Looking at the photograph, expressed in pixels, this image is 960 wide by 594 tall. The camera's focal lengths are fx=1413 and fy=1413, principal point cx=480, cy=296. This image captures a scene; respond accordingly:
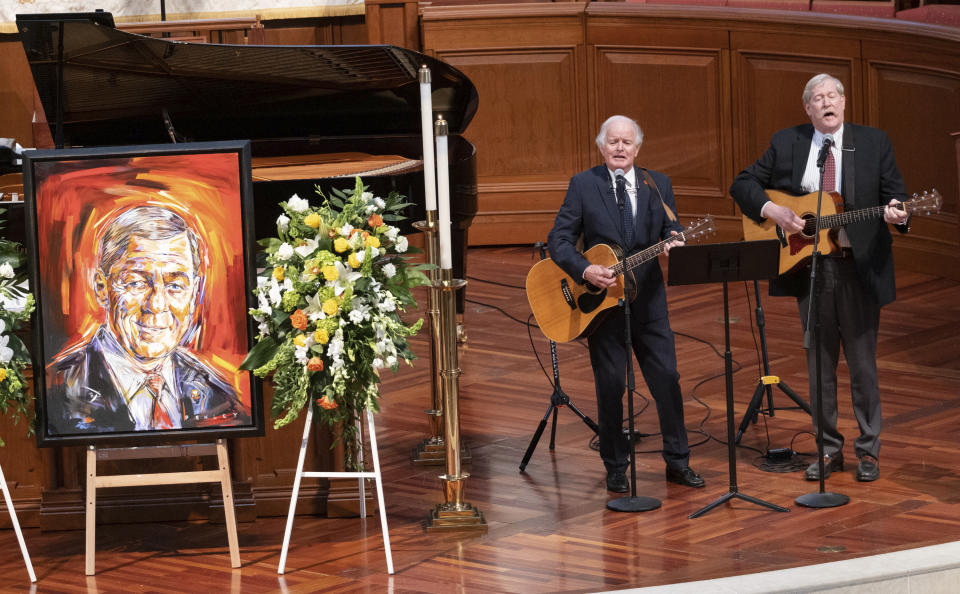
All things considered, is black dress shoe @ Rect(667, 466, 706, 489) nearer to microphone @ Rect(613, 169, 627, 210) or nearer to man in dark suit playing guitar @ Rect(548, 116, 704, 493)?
man in dark suit playing guitar @ Rect(548, 116, 704, 493)

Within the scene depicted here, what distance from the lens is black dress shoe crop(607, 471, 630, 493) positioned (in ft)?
18.0

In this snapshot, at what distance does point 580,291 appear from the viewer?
555cm

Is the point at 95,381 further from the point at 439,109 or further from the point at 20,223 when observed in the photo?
the point at 439,109

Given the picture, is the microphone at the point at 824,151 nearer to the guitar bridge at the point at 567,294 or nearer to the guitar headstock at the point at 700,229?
the guitar headstock at the point at 700,229

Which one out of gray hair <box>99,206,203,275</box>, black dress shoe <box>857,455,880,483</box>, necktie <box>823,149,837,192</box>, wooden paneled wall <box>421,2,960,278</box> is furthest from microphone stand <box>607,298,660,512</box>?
wooden paneled wall <box>421,2,960,278</box>

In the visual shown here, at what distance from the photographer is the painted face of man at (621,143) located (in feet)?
17.8

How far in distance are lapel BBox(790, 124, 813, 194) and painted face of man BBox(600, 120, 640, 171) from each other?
645mm

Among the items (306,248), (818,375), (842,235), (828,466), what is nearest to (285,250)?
(306,248)

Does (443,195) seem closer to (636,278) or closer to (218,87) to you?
(636,278)

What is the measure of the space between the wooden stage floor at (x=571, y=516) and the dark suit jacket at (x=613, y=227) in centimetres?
76

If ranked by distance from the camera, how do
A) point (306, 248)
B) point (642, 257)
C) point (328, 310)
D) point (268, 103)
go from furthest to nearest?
point (268, 103) → point (642, 257) → point (306, 248) → point (328, 310)

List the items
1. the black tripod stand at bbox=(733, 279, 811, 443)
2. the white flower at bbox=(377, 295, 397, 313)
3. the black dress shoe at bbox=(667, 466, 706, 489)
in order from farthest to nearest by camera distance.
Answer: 1. the black tripod stand at bbox=(733, 279, 811, 443)
2. the black dress shoe at bbox=(667, 466, 706, 489)
3. the white flower at bbox=(377, 295, 397, 313)

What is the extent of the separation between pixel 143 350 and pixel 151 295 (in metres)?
0.19

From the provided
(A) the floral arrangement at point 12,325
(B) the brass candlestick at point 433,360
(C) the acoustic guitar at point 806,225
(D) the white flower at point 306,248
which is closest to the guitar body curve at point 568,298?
(B) the brass candlestick at point 433,360
